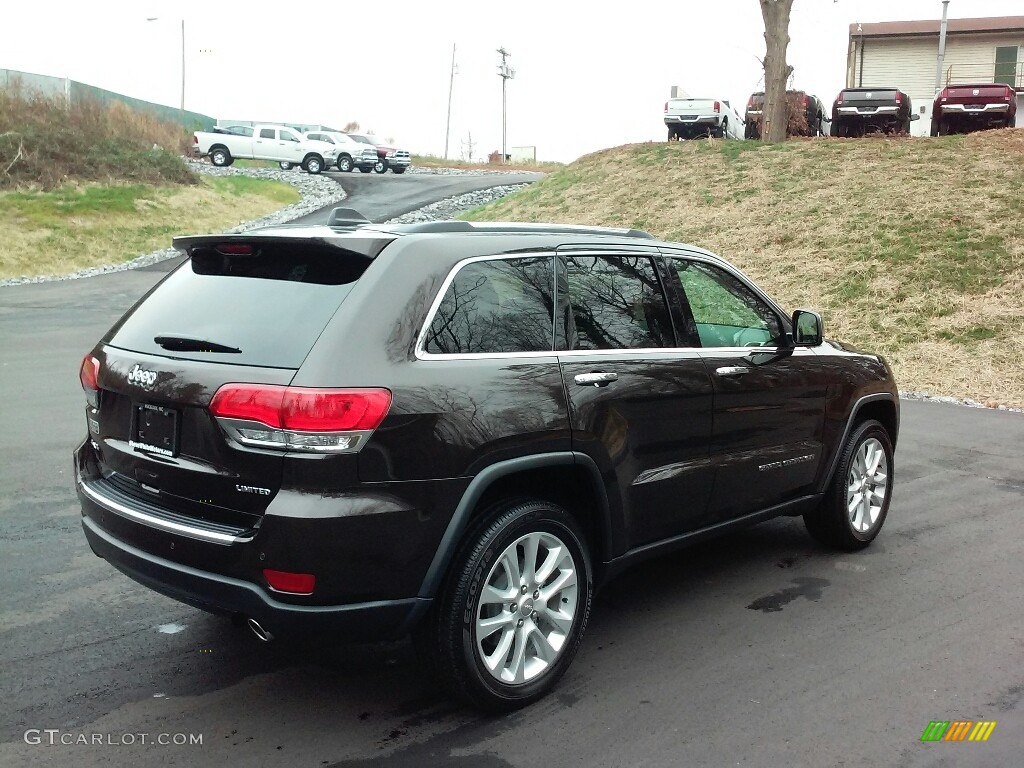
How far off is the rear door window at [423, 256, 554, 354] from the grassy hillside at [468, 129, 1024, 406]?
910 cm

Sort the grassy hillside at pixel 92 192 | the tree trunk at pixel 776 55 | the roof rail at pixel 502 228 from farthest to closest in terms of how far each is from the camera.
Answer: the tree trunk at pixel 776 55 → the grassy hillside at pixel 92 192 → the roof rail at pixel 502 228

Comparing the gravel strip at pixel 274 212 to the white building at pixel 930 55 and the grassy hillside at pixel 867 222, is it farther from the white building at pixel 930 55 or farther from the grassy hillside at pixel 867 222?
the white building at pixel 930 55

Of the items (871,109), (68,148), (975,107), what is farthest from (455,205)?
(975,107)

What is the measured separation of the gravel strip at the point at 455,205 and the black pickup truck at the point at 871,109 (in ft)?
30.2

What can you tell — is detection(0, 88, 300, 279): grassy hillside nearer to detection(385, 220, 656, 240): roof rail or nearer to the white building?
detection(385, 220, 656, 240): roof rail

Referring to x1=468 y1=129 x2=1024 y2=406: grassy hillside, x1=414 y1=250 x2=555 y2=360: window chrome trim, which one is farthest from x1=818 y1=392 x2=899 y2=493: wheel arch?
x1=468 y1=129 x2=1024 y2=406: grassy hillside

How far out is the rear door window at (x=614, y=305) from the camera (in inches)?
167

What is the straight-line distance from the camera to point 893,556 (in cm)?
586

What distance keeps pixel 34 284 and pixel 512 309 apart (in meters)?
18.0

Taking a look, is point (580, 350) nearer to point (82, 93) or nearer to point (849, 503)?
point (849, 503)

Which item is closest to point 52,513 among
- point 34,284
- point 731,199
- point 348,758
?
point 348,758

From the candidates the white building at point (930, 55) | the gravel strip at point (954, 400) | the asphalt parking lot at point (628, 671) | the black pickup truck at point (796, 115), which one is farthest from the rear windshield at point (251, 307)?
the white building at point (930, 55)

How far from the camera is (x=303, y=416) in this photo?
10.8 feet

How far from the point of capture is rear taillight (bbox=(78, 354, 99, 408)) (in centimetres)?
403
